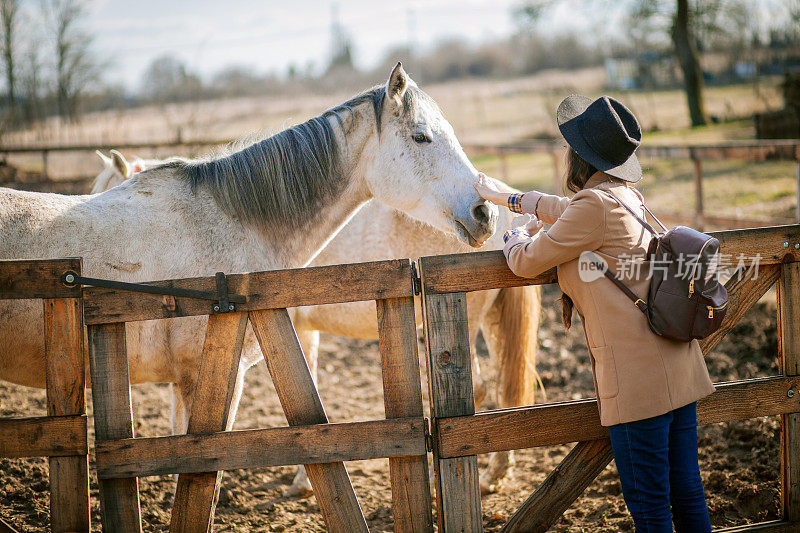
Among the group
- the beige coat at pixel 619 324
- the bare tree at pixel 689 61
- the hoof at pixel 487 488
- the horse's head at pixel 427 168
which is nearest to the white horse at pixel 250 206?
the horse's head at pixel 427 168

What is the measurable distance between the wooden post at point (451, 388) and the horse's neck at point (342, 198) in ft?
3.21

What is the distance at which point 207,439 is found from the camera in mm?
2387

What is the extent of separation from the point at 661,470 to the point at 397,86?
6.75ft

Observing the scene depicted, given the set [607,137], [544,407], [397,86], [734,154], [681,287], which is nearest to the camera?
[681,287]

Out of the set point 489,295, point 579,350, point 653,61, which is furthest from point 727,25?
point 489,295

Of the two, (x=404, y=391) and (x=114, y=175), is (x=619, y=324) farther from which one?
(x=114, y=175)

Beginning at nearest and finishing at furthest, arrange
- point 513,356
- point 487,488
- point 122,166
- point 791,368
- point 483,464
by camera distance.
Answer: point 791,368, point 487,488, point 513,356, point 483,464, point 122,166

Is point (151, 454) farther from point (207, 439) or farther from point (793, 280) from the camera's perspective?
point (793, 280)

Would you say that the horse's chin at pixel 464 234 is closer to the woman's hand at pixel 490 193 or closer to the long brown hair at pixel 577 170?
the woman's hand at pixel 490 193

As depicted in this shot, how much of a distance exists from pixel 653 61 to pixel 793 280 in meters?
25.2

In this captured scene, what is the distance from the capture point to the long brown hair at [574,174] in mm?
2260

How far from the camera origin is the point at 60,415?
2363 mm

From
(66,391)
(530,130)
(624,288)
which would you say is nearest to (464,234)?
(624,288)

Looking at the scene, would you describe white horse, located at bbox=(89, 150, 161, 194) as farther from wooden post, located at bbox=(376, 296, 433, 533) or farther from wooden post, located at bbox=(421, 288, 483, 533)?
wooden post, located at bbox=(421, 288, 483, 533)
